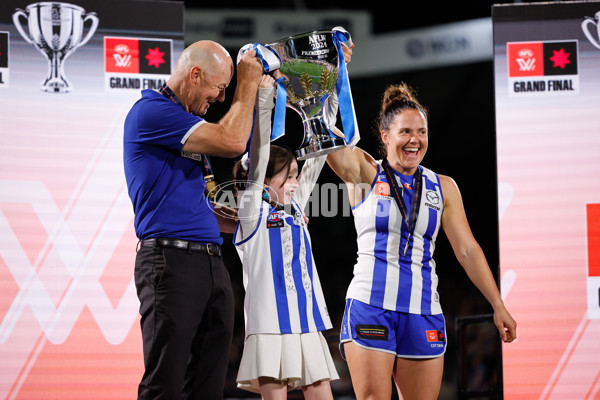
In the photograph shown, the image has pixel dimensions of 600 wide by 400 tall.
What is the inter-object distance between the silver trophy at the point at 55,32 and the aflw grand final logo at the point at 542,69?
2408 millimetres

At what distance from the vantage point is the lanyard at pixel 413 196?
273cm

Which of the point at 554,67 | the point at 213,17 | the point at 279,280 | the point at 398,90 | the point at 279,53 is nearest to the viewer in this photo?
the point at 279,53

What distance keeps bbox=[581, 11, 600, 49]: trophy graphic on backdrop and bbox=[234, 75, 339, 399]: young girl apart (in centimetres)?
221

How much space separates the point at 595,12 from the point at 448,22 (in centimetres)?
247

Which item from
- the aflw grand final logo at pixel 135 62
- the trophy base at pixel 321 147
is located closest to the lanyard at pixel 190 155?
the trophy base at pixel 321 147

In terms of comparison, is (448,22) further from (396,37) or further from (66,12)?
(66,12)

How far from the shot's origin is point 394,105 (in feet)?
9.70

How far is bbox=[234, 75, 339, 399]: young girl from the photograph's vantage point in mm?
2439

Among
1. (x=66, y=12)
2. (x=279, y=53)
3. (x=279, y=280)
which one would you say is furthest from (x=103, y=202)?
(x=279, y=53)

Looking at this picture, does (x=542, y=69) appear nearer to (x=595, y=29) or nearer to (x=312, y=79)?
(x=595, y=29)

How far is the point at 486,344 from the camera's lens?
476cm

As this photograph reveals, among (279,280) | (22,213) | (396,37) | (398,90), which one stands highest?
(396,37)

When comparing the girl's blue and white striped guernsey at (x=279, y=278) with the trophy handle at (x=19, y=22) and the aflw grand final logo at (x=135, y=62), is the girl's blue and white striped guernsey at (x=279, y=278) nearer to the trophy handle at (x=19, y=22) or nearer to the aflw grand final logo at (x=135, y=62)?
the aflw grand final logo at (x=135, y=62)

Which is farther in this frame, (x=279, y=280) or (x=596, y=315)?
(x=596, y=315)
